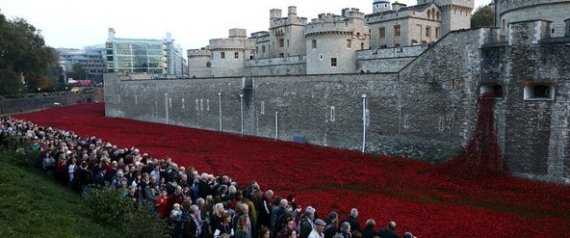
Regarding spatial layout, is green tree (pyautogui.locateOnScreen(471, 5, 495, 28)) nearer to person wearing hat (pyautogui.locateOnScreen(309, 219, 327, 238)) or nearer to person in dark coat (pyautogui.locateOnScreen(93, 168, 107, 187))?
person in dark coat (pyautogui.locateOnScreen(93, 168, 107, 187))

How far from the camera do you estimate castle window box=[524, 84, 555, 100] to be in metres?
18.8

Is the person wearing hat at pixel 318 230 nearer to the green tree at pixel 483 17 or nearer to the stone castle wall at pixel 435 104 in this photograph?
the stone castle wall at pixel 435 104

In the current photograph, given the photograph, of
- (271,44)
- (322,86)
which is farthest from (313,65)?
(271,44)

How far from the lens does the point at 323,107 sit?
29.6m

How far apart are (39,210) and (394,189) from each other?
12307 mm

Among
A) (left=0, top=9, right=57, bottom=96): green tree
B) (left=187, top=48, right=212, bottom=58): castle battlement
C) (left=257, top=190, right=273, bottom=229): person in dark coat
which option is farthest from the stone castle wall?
(left=0, top=9, right=57, bottom=96): green tree

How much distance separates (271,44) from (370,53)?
1999cm

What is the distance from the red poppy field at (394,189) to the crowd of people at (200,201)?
3.12 m

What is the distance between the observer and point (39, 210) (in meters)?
11.7

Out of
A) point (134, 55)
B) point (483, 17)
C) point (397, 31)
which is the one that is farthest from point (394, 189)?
point (134, 55)

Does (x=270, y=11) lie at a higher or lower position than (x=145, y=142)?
higher

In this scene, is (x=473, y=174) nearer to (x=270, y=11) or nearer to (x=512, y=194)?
(x=512, y=194)

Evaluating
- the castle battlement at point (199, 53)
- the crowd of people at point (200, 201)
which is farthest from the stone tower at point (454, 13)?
the crowd of people at point (200, 201)

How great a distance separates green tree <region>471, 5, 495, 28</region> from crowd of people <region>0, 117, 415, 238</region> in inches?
1639
